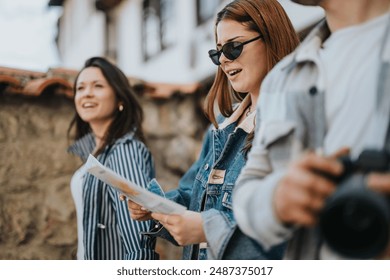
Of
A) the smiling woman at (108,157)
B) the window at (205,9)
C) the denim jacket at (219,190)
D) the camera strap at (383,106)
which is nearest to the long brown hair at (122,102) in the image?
the smiling woman at (108,157)

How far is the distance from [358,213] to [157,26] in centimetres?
543

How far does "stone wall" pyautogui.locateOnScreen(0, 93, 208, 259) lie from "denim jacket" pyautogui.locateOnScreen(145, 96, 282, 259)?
2.50ft

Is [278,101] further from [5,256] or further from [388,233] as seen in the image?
[5,256]

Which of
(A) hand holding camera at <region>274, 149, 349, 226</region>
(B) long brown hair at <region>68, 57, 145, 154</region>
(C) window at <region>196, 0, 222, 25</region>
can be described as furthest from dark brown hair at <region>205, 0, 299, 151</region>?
(C) window at <region>196, 0, 222, 25</region>

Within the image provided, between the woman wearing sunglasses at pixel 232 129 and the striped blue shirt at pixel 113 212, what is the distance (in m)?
0.27

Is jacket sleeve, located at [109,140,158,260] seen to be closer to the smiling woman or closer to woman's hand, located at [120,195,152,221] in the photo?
the smiling woman

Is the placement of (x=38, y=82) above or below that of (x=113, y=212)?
above

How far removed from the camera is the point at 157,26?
19.3 feet

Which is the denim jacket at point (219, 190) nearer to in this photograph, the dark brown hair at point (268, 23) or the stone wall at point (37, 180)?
the dark brown hair at point (268, 23)

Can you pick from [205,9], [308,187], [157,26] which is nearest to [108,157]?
[308,187]

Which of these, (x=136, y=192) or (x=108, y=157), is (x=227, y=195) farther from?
(x=108, y=157)

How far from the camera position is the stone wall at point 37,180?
6.19ft

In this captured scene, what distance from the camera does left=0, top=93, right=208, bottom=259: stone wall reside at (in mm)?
1886
